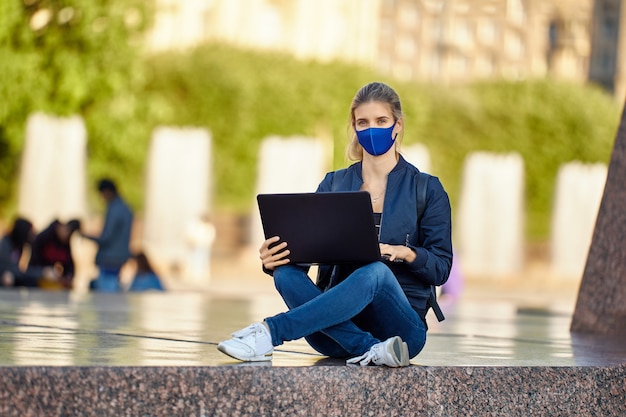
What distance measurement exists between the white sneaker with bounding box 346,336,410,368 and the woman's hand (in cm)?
37

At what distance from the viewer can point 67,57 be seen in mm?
39406

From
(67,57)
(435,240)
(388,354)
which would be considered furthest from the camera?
(67,57)

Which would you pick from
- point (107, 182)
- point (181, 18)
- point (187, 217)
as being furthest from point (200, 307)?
point (181, 18)

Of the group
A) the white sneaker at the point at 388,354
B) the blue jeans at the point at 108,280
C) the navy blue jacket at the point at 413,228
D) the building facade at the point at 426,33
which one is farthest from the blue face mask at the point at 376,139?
the building facade at the point at 426,33

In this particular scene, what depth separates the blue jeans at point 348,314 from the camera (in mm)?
6004

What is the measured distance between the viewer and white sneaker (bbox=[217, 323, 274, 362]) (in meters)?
5.86

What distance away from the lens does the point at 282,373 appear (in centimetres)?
569

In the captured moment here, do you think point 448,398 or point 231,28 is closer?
point 448,398

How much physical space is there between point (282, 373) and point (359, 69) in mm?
48548

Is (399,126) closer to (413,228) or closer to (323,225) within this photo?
(413,228)

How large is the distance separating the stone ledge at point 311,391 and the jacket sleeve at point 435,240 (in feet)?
1.42

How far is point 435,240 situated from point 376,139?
534 millimetres

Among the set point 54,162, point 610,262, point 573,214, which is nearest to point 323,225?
point 610,262

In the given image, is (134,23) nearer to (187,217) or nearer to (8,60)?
(8,60)
